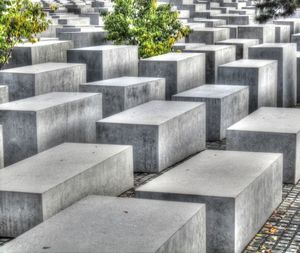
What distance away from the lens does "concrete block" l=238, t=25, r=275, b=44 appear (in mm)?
21203

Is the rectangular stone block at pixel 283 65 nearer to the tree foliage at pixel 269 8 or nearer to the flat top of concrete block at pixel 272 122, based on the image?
the flat top of concrete block at pixel 272 122

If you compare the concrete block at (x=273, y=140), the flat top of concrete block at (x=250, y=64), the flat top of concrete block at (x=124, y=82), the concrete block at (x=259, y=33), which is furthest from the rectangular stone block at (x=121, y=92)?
the concrete block at (x=259, y=33)

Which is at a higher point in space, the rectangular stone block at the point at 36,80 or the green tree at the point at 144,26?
the green tree at the point at 144,26

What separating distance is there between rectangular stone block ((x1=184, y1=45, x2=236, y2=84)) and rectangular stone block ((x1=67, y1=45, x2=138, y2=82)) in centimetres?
171

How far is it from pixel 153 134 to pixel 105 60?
4.71m

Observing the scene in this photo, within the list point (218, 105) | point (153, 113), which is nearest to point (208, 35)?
point (218, 105)

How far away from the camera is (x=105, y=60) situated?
14.7 meters

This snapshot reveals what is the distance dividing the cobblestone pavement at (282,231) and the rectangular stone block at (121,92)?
3342 millimetres

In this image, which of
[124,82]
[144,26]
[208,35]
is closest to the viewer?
[124,82]

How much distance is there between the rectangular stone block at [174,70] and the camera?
47.3 ft

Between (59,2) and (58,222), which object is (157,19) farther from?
(59,2)

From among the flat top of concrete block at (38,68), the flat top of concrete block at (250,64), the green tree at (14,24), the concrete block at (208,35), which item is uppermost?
the green tree at (14,24)

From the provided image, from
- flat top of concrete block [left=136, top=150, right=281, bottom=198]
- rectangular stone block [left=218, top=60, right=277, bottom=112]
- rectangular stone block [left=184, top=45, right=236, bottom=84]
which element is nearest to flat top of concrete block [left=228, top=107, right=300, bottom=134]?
flat top of concrete block [left=136, top=150, right=281, bottom=198]

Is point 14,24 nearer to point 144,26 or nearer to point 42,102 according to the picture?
point 42,102
